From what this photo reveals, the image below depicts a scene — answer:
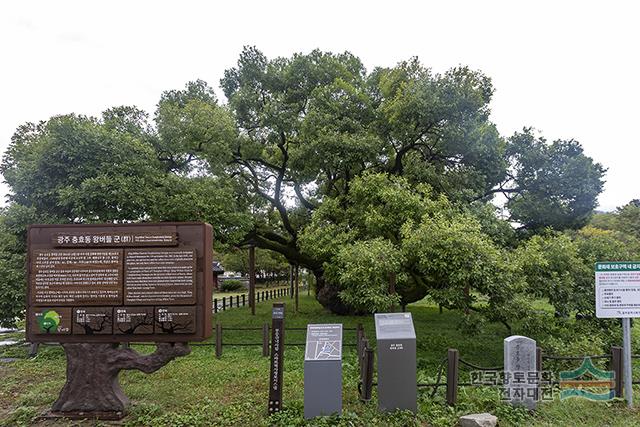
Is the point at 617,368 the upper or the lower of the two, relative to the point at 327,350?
lower

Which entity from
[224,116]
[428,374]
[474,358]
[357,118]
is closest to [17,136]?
[224,116]

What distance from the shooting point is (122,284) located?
22.4 ft

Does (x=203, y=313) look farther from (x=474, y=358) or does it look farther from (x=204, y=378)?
(x=474, y=358)

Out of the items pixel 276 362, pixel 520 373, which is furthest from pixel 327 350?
pixel 520 373

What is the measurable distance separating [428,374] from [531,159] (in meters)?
9.94

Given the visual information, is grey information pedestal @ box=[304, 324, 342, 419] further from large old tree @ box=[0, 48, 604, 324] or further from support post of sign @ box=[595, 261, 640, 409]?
support post of sign @ box=[595, 261, 640, 409]

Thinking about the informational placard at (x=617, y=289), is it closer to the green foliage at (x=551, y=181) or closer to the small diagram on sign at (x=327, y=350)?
the small diagram on sign at (x=327, y=350)

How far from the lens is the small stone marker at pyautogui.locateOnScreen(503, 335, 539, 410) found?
653cm

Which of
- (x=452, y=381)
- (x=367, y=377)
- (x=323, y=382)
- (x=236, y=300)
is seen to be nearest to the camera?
(x=323, y=382)

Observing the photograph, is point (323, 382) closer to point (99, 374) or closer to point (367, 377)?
point (367, 377)

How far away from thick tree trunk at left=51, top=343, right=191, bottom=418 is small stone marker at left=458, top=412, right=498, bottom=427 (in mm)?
4363

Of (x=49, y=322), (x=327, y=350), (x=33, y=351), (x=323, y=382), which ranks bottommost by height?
(x=33, y=351)

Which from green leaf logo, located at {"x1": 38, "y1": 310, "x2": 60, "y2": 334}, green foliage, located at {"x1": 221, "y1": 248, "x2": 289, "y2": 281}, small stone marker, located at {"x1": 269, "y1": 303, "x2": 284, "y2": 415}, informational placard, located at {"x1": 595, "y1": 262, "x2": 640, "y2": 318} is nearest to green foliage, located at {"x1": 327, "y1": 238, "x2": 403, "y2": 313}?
small stone marker, located at {"x1": 269, "y1": 303, "x2": 284, "y2": 415}

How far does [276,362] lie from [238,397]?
4.89 feet
